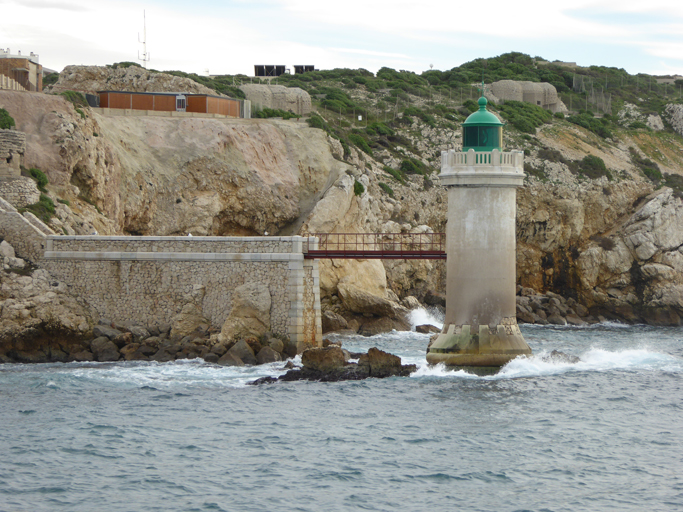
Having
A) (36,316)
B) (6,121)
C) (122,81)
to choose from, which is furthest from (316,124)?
(36,316)

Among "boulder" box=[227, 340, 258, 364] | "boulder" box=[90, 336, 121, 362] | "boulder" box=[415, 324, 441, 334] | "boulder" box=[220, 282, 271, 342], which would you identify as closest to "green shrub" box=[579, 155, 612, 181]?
"boulder" box=[415, 324, 441, 334]

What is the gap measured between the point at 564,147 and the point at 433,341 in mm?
40332

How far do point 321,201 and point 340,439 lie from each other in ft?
78.0

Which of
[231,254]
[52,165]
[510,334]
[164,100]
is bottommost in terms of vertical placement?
[510,334]

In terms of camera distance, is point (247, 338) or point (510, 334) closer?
point (510, 334)

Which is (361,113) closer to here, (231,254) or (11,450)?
(231,254)

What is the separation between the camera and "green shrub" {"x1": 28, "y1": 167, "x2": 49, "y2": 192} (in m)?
36.7

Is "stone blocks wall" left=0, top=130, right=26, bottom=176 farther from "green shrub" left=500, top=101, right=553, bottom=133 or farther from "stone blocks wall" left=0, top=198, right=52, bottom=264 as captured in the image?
"green shrub" left=500, top=101, right=553, bottom=133

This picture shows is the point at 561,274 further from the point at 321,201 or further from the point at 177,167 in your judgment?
the point at 177,167

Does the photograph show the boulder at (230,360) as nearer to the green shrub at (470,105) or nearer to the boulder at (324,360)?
the boulder at (324,360)

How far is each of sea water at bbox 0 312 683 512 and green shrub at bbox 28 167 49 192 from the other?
9.23m

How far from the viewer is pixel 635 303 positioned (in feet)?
169

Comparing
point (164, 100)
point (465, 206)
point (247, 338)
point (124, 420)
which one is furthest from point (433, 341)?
point (164, 100)

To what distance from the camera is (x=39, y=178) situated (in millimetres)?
36750
